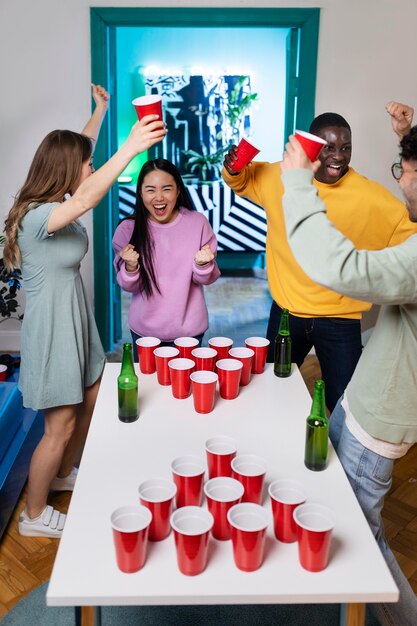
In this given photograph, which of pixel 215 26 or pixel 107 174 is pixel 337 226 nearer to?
pixel 107 174

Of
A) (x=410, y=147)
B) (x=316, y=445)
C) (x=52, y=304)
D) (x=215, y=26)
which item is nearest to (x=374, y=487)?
(x=316, y=445)

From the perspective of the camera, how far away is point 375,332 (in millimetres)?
1609

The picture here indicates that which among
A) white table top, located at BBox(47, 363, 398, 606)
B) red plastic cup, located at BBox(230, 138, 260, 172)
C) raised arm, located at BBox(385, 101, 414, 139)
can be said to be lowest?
white table top, located at BBox(47, 363, 398, 606)

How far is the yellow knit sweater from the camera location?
2.37 meters

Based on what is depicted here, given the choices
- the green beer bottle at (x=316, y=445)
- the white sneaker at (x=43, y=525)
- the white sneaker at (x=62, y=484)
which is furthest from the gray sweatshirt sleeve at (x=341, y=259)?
the white sneaker at (x=62, y=484)

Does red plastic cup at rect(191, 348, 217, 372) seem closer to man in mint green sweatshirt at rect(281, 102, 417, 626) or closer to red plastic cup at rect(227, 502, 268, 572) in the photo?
man in mint green sweatshirt at rect(281, 102, 417, 626)

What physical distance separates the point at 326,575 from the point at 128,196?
600 cm

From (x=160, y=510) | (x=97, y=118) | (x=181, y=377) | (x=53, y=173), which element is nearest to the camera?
(x=160, y=510)

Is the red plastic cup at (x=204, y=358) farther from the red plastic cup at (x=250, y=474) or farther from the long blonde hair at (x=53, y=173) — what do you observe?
the long blonde hair at (x=53, y=173)

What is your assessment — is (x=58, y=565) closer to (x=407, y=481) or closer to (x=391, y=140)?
(x=407, y=481)

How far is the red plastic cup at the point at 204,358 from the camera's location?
1924 mm

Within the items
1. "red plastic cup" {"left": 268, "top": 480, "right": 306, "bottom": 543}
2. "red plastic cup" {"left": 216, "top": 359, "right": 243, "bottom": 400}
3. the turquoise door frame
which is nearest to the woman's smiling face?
"red plastic cup" {"left": 216, "top": 359, "right": 243, "bottom": 400}

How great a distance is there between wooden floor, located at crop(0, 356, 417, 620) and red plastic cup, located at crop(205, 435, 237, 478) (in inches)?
42.9

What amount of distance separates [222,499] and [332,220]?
1.39 m
